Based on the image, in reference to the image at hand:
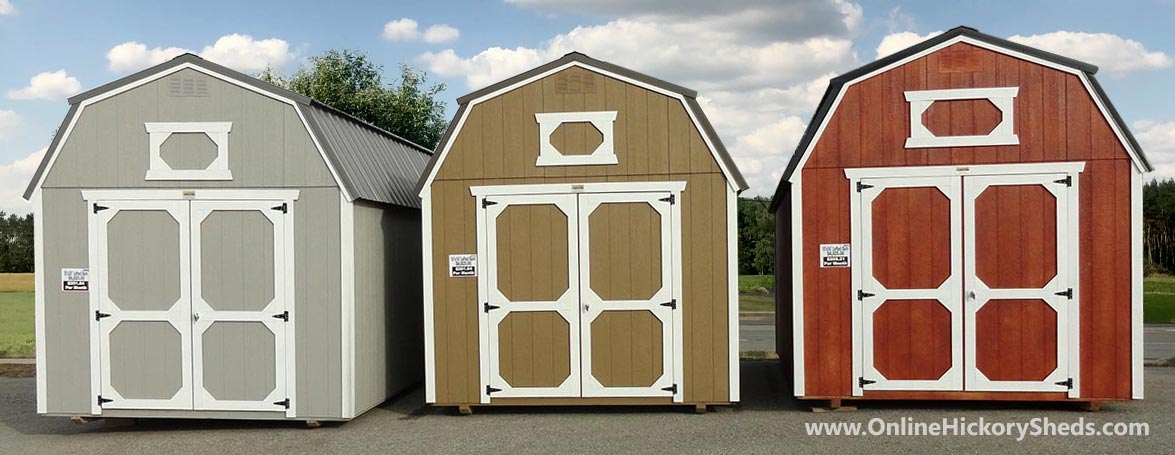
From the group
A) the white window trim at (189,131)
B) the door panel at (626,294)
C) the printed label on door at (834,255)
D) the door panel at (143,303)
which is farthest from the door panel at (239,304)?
the printed label on door at (834,255)

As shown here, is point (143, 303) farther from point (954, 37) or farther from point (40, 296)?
point (954, 37)

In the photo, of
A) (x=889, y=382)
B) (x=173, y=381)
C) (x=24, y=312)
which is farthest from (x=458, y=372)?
(x=24, y=312)

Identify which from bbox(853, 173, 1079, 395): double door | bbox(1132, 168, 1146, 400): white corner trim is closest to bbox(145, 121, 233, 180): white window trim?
bbox(853, 173, 1079, 395): double door

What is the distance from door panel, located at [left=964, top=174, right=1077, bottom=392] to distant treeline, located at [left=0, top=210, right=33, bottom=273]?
3139cm

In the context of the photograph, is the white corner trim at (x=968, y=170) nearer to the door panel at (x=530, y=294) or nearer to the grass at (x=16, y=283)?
Result: the door panel at (x=530, y=294)

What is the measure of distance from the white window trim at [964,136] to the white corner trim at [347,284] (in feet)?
17.5

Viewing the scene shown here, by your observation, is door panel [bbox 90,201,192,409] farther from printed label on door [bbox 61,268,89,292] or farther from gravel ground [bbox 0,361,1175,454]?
gravel ground [bbox 0,361,1175,454]

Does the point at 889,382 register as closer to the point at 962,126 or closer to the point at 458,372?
the point at 962,126

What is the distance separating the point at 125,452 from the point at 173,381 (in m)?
0.89

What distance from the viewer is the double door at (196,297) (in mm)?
8594

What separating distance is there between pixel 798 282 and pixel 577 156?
2.47 metres

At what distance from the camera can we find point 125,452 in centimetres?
795

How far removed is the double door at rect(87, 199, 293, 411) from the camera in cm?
859

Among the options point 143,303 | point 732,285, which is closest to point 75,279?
point 143,303
